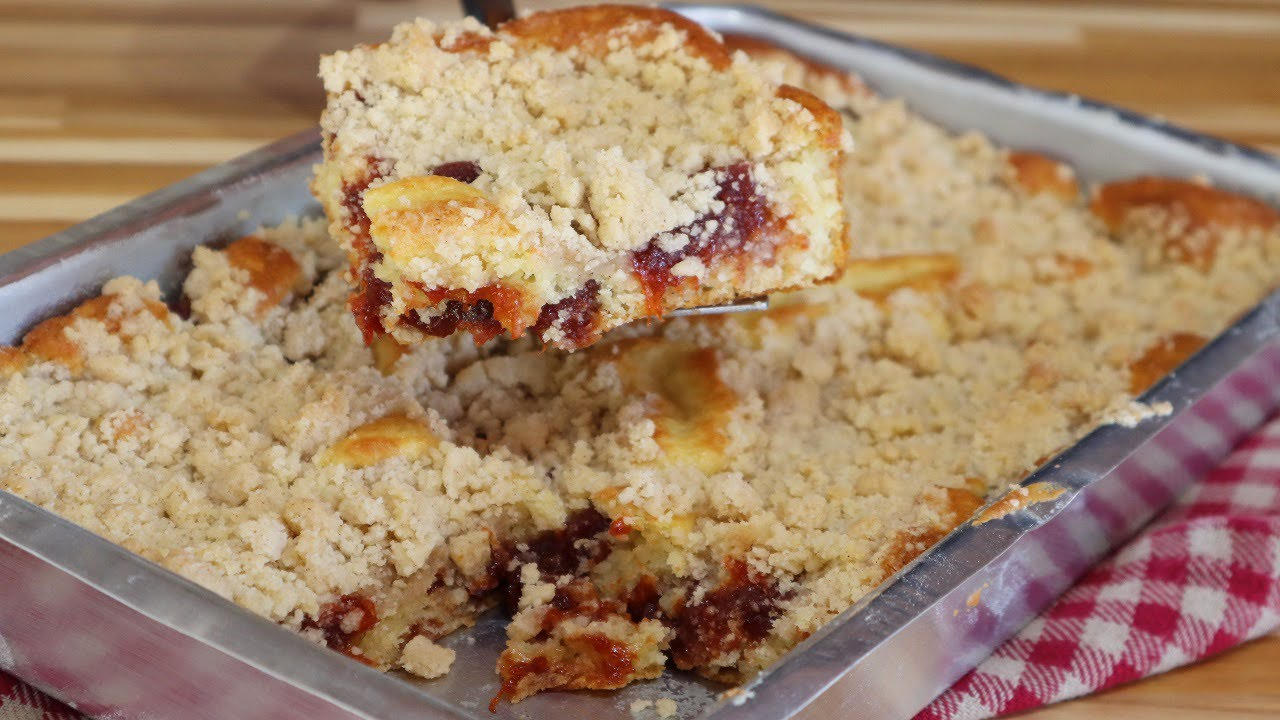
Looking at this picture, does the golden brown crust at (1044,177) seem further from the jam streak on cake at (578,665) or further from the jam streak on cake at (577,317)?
the jam streak on cake at (578,665)

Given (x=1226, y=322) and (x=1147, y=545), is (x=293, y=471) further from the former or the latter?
(x=1226, y=322)

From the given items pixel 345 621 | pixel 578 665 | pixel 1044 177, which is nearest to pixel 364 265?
pixel 345 621

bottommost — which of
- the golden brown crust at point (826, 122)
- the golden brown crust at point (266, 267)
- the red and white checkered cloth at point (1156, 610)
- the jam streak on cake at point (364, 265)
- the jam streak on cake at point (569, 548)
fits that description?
the red and white checkered cloth at point (1156, 610)

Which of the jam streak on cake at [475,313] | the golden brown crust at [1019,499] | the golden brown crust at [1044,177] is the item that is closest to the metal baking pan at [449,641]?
the golden brown crust at [1019,499]

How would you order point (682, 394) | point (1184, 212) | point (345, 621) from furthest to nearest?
point (1184, 212) → point (682, 394) → point (345, 621)

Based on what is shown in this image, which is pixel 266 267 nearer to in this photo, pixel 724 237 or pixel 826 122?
pixel 724 237
